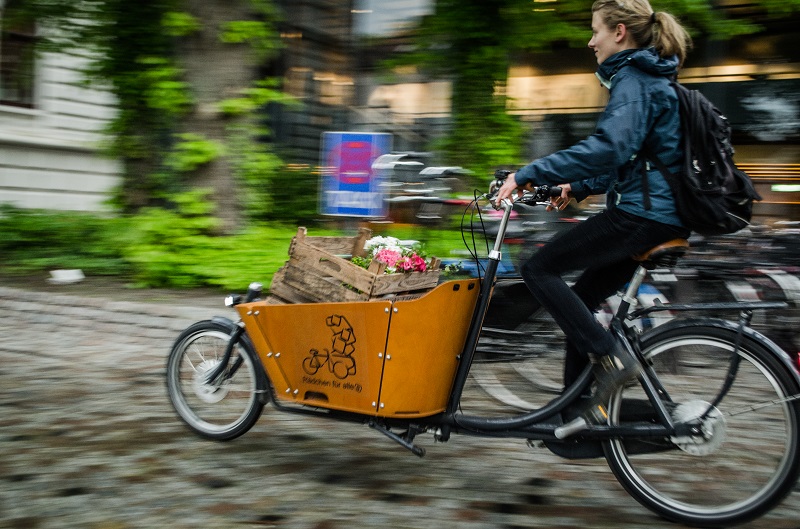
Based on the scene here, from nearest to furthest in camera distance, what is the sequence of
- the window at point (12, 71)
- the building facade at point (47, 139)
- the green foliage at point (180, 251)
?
the green foliage at point (180, 251), the window at point (12, 71), the building facade at point (47, 139)

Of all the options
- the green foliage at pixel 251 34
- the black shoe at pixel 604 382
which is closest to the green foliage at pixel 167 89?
the green foliage at pixel 251 34

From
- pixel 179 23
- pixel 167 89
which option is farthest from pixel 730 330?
pixel 167 89

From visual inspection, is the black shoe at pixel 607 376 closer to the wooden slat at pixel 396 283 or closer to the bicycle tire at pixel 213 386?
the wooden slat at pixel 396 283

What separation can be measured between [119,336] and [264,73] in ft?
20.7

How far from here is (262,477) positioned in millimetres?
3711

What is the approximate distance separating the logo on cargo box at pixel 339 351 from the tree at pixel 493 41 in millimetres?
5602

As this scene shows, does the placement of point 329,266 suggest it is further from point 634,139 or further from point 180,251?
point 180,251

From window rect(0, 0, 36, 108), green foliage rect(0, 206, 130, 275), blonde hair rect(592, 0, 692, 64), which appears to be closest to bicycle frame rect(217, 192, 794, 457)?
blonde hair rect(592, 0, 692, 64)

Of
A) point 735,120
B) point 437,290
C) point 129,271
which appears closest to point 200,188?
point 129,271

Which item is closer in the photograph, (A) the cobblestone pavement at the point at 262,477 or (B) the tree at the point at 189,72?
(A) the cobblestone pavement at the point at 262,477

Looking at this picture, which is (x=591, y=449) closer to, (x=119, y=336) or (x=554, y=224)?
(x=554, y=224)

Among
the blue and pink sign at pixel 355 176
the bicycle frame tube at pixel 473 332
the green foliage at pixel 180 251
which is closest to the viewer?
the bicycle frame tube at pixel 473 332

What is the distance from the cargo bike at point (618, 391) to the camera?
3.01 metres

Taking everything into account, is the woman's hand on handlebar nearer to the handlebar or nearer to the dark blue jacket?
the handlebar
